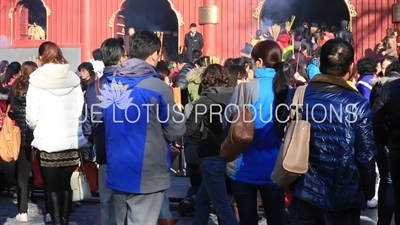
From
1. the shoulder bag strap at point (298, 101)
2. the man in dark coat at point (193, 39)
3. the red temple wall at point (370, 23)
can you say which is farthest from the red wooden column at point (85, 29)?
the shoulder bag strap at point (298, 101)

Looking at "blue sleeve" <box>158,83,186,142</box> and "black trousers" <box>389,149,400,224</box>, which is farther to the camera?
"black trousers" <box>389,149,400,224</box>

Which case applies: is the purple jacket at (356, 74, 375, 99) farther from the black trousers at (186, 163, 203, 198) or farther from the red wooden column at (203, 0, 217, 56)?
the red wooden column at (203, 0, 217, 56)

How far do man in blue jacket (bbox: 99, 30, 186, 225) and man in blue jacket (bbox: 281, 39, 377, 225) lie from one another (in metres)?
0.99

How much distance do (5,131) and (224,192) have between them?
2.51m

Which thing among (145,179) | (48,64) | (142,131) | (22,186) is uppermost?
(48,64)

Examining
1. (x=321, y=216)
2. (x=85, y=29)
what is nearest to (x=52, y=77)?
(x=321, y=216)

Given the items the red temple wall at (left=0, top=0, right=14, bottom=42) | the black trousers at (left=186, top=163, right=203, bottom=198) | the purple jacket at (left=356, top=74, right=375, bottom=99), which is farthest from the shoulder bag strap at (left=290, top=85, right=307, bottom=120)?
the red temple wall at (left=0, top=0, right=14, bottom=42)

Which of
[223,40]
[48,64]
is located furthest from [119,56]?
[223,40]

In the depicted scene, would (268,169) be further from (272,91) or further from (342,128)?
(342,128)

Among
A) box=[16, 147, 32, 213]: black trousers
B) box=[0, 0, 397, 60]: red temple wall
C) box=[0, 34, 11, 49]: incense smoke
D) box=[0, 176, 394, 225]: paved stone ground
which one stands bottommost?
box=[0, 176, 394, 225]: paved stone ground

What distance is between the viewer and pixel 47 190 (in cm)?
628

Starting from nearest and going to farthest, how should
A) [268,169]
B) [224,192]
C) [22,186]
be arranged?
[268,169] < [224,192] < [22,186]

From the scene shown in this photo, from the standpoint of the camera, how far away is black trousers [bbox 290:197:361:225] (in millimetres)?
4188

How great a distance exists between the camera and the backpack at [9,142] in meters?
6.78
